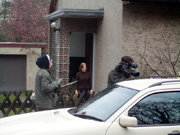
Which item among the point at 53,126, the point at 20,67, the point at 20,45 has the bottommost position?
the point at 20,67

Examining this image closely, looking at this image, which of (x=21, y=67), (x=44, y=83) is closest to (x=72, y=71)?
(x=21, y=67)

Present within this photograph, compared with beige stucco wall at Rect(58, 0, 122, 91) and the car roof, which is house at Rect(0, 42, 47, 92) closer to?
beige stucco wall at Rect(58, 0, 122, 91)

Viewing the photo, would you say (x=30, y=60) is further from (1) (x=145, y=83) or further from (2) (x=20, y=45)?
(1) (x=145, y=83)

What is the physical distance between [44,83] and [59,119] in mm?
1978

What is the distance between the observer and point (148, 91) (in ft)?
14.3

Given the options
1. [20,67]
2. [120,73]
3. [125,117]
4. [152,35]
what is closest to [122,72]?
[120,73]

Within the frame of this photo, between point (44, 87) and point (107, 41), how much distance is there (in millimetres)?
5791

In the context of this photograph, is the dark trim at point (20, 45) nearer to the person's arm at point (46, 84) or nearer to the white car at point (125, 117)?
the person's arm at point (46, 84)

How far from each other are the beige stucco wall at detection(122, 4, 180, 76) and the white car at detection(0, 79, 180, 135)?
5.93 m

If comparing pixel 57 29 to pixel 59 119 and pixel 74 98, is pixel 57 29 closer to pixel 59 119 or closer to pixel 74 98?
pixel 74 98

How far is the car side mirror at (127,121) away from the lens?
399cm

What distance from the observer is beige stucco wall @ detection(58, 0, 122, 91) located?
36.4 feet

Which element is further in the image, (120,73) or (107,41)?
(107,41)

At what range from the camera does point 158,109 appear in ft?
14.5
